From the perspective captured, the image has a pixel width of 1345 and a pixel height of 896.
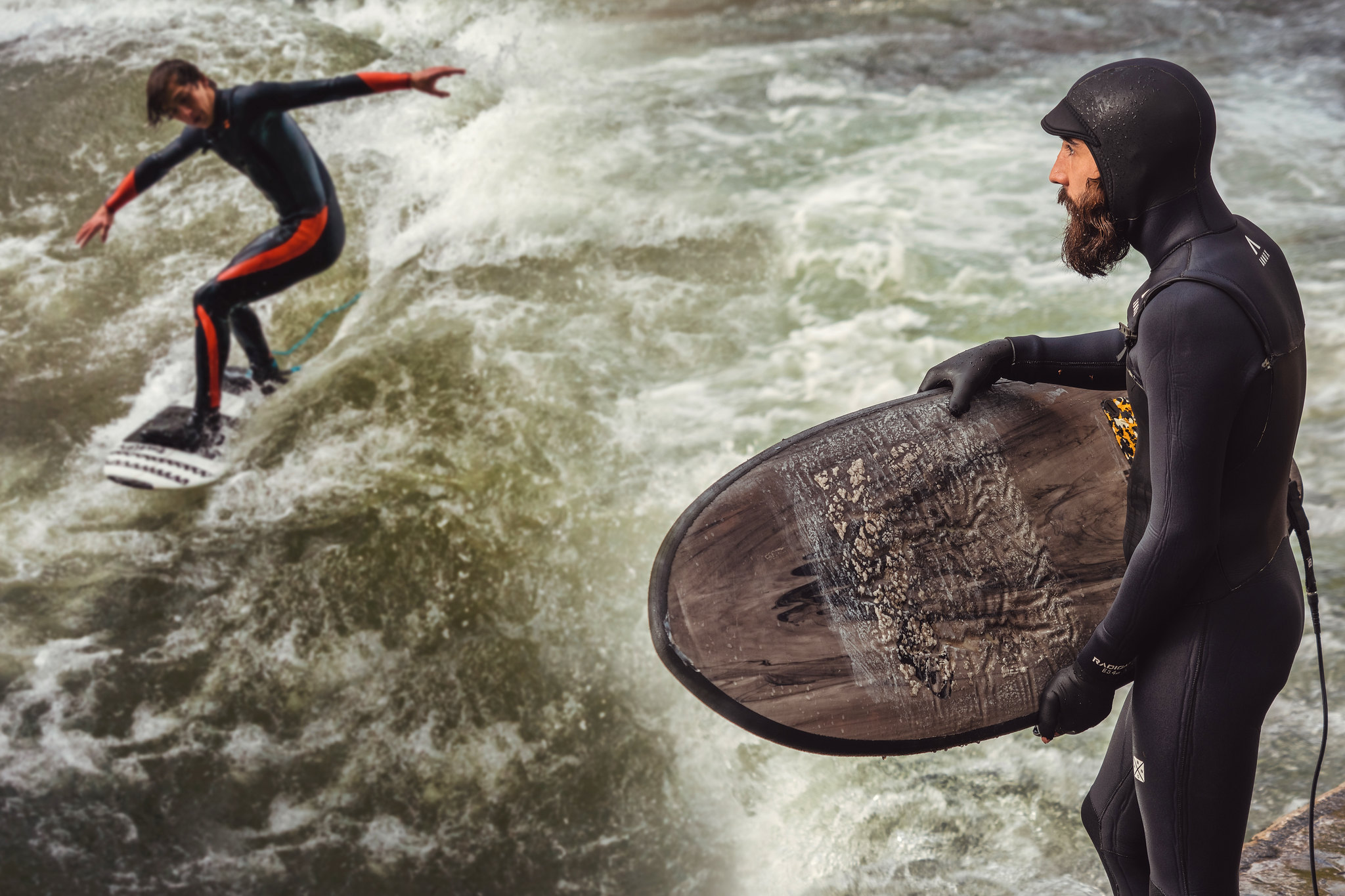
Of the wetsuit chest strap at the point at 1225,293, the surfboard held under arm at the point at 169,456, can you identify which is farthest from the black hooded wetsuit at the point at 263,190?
the wetsuit chest strap at the point at 1225,293

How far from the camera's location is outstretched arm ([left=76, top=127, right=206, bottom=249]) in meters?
3.72

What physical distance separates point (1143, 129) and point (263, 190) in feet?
11.8

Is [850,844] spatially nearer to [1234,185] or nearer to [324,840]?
[324,840]

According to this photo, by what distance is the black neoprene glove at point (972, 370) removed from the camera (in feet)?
6.21

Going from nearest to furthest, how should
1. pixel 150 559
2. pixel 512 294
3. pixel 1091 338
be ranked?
pixel 1091 338 → pixel 150 559 → pixel 512 294

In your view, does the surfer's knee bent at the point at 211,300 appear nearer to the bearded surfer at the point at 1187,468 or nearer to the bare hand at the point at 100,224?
the bare hand at the point at 100,224

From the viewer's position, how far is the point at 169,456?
4.03 m

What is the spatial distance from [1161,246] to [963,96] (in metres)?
6.21

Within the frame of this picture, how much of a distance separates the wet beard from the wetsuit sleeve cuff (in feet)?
12.3

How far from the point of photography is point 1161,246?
1.38m

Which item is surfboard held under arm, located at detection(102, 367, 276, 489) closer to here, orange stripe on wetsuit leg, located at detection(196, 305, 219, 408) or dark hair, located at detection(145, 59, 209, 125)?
orange stripe on wetsuit leg, located at detection(196, 305, 219, 408)

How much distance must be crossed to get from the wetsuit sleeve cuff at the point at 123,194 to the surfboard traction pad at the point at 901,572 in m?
3.18

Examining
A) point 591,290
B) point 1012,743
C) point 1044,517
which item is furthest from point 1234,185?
point 1044,517

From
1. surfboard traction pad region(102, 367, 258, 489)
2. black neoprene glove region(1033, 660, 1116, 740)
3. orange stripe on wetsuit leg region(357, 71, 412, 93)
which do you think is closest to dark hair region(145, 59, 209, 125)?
orange stripe on wetsuit leg region(357, 71, 412, 93)
